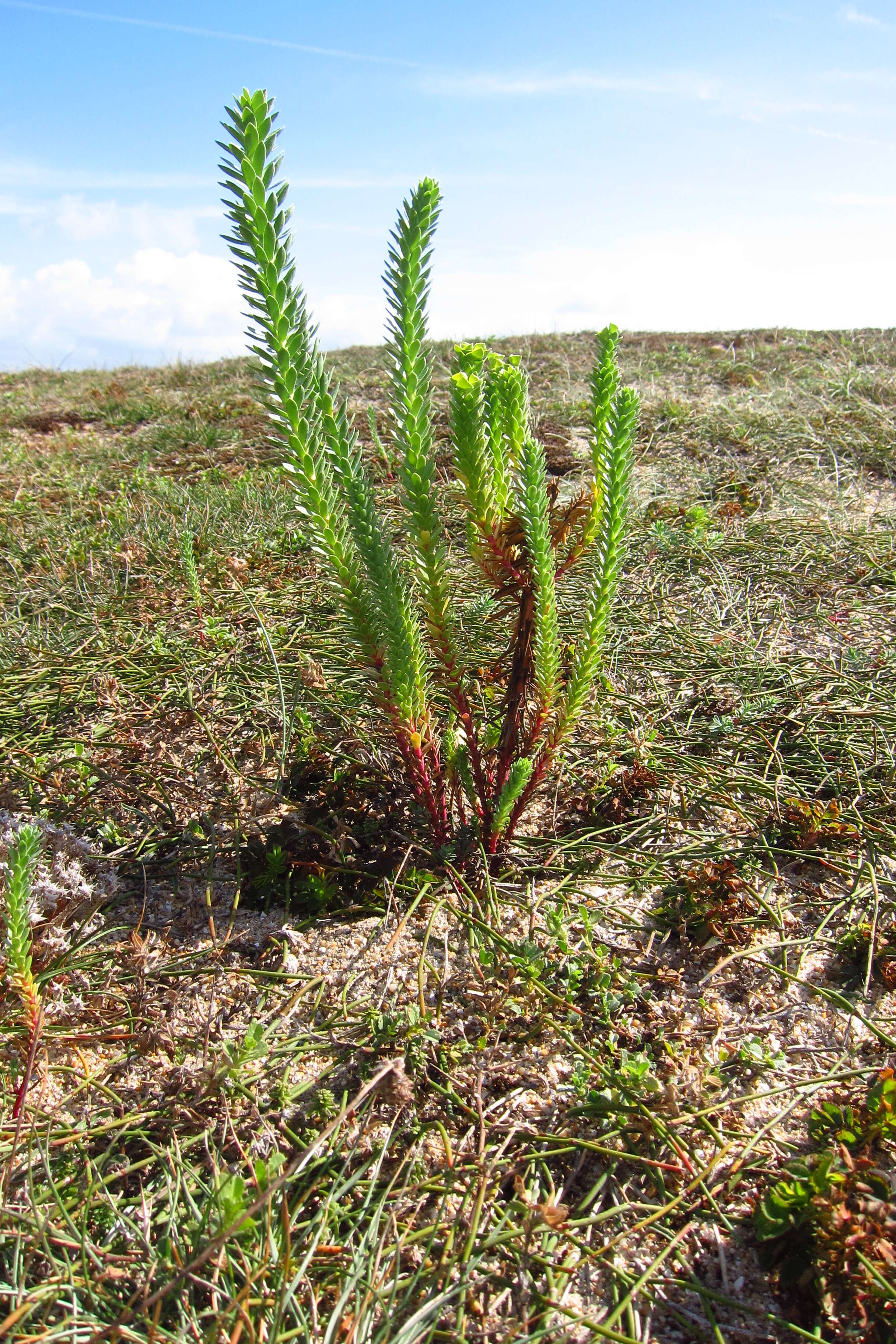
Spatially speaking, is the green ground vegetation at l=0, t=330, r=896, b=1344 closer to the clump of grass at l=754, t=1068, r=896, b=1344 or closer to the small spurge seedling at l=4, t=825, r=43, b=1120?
the clump of grass at l=754, t=1068, r=896, b=1344

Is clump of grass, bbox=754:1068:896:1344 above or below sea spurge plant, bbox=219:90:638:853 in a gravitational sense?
below

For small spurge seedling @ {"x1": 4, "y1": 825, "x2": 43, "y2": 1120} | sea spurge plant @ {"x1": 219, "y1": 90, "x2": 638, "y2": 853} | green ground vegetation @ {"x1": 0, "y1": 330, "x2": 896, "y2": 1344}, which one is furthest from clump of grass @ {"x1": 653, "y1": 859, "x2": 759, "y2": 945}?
small spurge seedling @ {"x1": 4, "y1": 825, "x2": 43, "y2": 1120}

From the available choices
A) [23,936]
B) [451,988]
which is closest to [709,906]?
[451,988]

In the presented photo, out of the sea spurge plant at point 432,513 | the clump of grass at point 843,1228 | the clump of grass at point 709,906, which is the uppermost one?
the sea spurge plant at point 432,513

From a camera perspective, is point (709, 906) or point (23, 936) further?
point (709, 906)

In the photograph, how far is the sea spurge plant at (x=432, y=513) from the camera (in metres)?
1.81

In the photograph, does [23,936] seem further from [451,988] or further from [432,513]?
[432,513]

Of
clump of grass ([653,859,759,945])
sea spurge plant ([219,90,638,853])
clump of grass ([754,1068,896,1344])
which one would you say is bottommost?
clump of grass ([754,1068,896,1344])

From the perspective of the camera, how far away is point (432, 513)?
2.20m

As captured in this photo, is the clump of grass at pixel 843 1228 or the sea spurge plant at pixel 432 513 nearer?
the clump of grass at pixel 843 1228

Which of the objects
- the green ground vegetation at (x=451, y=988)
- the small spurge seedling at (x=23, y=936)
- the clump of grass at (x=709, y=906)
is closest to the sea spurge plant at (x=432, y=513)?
the green ground vegetation at (x=451, y=988)

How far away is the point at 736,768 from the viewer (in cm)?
298

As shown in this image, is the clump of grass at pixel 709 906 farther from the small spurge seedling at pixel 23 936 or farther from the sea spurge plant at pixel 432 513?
the small spurge seedling at pixel 23 936

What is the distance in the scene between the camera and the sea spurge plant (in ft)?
5.93
